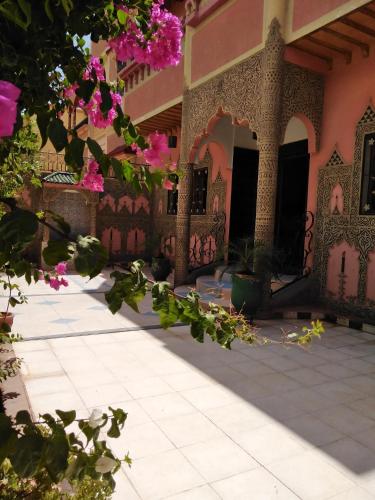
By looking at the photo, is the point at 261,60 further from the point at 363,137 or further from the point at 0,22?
the point at 0,22

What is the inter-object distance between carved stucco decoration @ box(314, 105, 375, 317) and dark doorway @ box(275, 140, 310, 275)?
1.10m

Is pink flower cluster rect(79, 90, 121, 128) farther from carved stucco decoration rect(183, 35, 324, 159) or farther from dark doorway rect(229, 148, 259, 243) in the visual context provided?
dark doorway rect(229, 148, 259, 243)

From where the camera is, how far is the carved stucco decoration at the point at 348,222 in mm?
5738

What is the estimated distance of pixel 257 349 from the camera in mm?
4527

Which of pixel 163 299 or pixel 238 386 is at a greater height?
pixel 163 299

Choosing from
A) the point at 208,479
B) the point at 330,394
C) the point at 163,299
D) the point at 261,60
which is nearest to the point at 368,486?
the point at 208,479

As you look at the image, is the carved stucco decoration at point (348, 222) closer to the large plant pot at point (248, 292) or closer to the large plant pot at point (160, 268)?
the large plant pot at point (248, 292)

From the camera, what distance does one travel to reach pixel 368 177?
5770mm

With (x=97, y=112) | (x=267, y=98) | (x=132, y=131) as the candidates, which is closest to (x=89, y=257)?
(x=132, y=131)

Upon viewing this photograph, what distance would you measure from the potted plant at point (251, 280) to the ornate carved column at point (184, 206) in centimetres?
240

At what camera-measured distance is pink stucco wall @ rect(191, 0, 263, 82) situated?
19.7ft

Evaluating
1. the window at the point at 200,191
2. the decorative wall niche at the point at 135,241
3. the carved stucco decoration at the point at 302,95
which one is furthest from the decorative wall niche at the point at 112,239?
the carved stucco decoration at the point at 302,95

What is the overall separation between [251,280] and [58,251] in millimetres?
4820

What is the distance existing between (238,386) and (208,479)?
4.37ft
